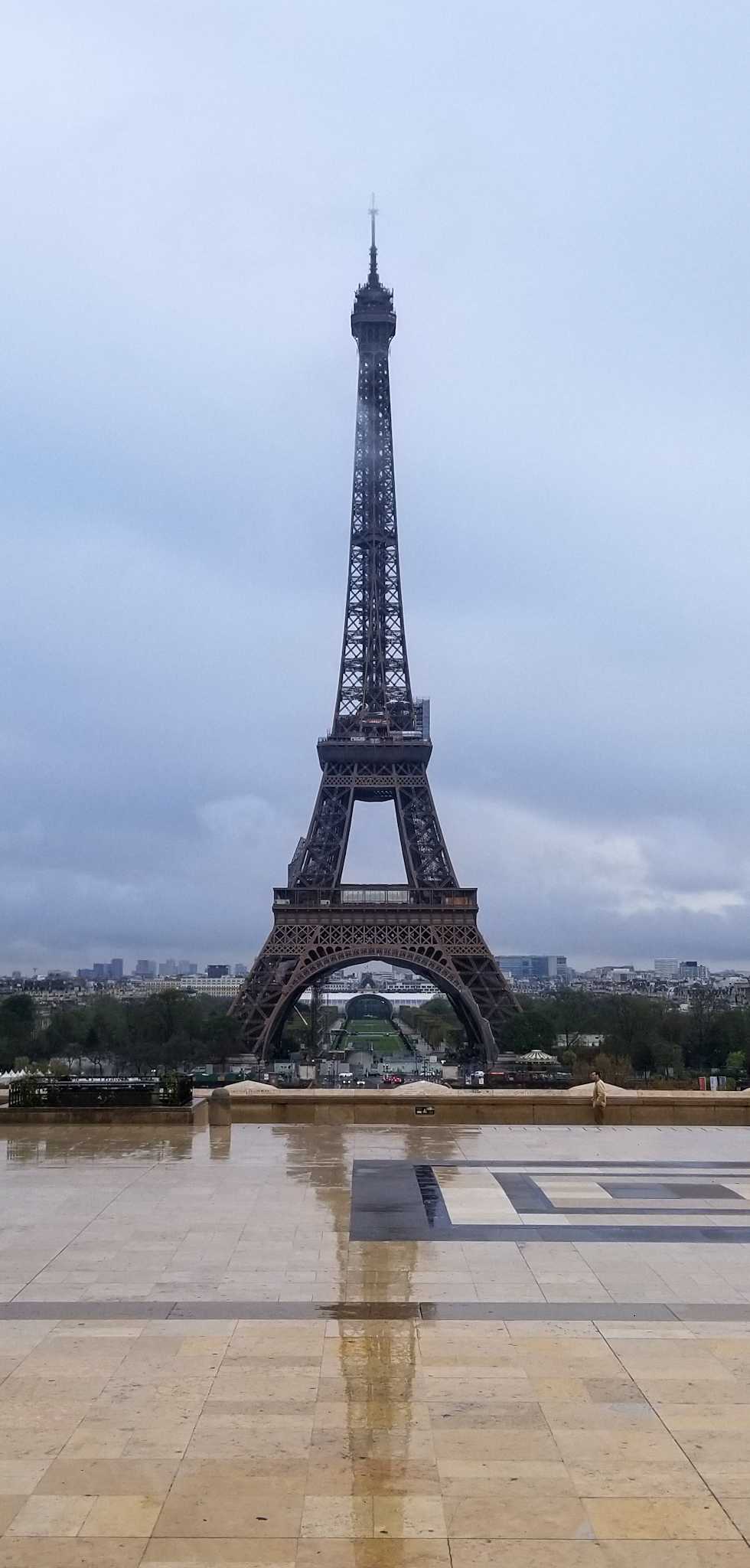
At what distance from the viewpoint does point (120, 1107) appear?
26719 millimetres

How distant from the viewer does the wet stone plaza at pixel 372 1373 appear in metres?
7.67

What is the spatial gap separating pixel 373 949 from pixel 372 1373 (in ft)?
226

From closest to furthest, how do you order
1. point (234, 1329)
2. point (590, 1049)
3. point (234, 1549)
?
1. point (234, 1549)
2. point (234, 1329)
3. point (590, 1049)

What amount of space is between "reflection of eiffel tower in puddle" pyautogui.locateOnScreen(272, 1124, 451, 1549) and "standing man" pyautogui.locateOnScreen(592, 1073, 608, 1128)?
1360cm

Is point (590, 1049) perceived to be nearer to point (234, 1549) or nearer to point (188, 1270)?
point (188, 1270)

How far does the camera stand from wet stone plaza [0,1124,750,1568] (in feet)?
25.2

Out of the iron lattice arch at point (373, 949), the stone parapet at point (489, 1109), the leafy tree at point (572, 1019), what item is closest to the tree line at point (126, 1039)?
the iron lattice arch at point (373, 949)

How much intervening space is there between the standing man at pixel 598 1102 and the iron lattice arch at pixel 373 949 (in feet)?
160

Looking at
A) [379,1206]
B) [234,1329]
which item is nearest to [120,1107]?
[379,1206]

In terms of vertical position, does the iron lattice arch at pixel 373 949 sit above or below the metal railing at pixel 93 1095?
above

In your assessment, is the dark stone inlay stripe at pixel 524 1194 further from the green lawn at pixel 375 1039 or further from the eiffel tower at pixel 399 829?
the green lawn at pixel 375 1039

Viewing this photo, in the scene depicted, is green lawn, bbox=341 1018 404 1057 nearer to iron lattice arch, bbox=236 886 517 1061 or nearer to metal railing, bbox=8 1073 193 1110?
iron lattice arch, bbox=236 886 517 1061

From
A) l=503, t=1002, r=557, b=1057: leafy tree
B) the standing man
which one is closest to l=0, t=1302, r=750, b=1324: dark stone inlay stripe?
the standing man

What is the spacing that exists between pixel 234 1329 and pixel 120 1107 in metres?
15.7
